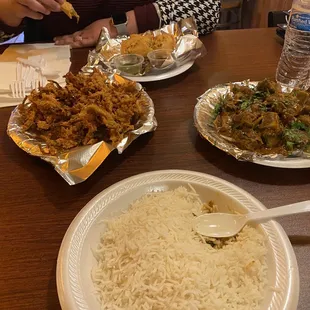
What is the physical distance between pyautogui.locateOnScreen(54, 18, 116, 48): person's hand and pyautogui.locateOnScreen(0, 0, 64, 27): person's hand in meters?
0.16

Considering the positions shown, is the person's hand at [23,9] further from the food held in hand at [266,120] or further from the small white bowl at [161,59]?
the food held in hand at [266,120]

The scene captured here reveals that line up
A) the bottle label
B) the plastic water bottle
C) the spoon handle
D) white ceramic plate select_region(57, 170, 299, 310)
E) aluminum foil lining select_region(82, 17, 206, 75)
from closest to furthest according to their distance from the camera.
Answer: white ceramic plate select_region(57, 170, 299, 310) → the spoon handle → the bottle label → the plastic water bottle → aluminum foil lining select_region(82, 17, 206, 75)

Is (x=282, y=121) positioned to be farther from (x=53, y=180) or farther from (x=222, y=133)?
(x=53, y=180)

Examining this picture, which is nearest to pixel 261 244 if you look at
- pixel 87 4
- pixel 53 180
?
pixel 53 180

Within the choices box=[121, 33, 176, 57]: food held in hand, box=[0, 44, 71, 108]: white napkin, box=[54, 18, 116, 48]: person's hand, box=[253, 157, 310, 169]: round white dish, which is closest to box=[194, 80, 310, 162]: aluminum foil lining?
box=[253, 157, 310, 169]: round white dish

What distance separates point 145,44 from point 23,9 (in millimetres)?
555

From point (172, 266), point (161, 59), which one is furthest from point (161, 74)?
point (172, 266)

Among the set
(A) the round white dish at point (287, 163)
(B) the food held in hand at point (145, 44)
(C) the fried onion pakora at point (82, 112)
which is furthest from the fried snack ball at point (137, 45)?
(A) the round white dish at point (287, 163)

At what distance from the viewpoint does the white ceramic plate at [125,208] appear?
2.13 feet

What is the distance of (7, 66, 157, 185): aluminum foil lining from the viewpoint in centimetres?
99

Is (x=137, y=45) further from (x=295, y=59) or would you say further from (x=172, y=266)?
(x=172, y=266)

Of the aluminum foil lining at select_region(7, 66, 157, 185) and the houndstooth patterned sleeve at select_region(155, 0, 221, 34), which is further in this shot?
the houndstooth patterned sleeve at select_region(155, 0, 221, 34)

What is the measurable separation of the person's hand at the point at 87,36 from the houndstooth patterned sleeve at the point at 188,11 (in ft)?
0.86

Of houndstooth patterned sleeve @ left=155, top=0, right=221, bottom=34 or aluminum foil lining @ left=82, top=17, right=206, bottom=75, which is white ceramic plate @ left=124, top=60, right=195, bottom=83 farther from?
houndstooth patterned sleeve @ left=155, top=0, right=221, bottom=34
